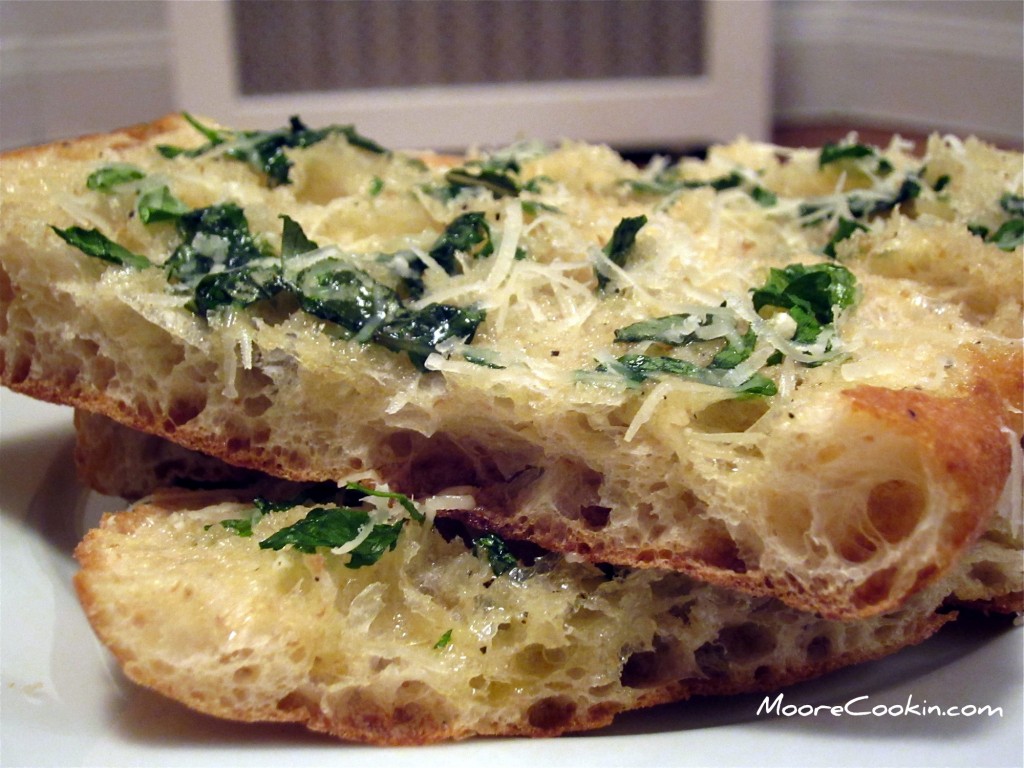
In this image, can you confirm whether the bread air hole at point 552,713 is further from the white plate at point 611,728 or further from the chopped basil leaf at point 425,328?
the chopped basil leaf at point 425,328

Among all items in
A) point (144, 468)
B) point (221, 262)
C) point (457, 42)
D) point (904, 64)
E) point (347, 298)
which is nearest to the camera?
point (347, 298)

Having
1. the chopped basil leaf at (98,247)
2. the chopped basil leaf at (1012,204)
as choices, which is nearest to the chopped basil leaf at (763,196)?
the chopped basil leaf at (1012,204)

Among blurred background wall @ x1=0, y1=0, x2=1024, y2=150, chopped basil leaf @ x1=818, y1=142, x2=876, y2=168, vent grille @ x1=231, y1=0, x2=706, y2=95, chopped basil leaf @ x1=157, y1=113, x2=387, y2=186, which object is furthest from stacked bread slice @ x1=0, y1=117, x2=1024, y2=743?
blurred background wall @ x1=0, y1=0, x2=1024, y2=150

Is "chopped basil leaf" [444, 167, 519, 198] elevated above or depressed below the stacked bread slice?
above

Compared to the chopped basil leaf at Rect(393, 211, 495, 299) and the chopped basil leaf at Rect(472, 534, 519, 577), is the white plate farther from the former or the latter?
the chopped basil leaf at Rect(393, 211, 495, 299)

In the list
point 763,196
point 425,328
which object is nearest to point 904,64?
point 763,196

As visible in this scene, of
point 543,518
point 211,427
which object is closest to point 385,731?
point 543,518

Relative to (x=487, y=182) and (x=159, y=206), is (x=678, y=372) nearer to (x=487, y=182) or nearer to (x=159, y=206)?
(x=487, y=182)
